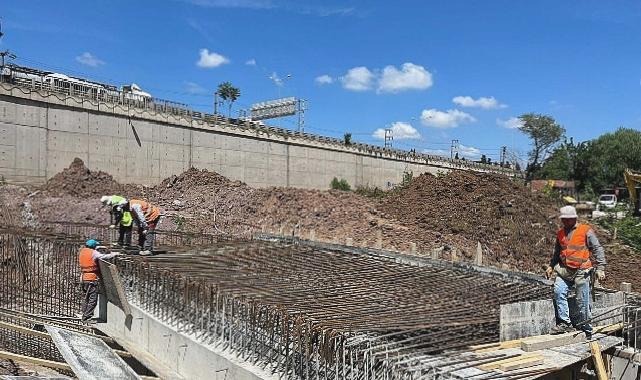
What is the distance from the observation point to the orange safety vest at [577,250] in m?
6.09

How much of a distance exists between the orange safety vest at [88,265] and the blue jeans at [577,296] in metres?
7.85

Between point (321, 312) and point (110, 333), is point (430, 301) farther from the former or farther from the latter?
point (110, 333)

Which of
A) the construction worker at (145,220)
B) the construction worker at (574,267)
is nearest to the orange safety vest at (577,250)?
the construction worker at (574,267)

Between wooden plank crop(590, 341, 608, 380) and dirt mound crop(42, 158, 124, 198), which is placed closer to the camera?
wooden plank crop(590, 341, 608, 380)

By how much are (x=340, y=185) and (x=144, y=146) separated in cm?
1926

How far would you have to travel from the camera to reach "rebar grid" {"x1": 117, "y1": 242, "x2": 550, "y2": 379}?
5471mm

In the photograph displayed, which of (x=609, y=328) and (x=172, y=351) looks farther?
(x=172, y=351)

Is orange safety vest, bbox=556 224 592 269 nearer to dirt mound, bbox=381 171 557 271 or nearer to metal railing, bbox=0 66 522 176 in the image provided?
dirt mound, bbox=381 171 557 271

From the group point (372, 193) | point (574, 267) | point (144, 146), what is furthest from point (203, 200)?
point (574, 267)

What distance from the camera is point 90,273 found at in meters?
9.84

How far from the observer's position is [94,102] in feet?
100

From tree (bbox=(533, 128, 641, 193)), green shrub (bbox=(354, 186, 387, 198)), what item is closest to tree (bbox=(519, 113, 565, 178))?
tree (bbox=(533, 128, 641, 193))

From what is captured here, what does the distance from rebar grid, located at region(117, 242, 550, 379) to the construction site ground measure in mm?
7052

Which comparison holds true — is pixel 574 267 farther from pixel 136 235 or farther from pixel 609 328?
pixel 136 235
